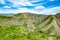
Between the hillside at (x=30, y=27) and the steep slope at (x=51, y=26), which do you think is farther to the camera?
the steep slope at (x=51, y=26)

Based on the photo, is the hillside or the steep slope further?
the steep slope

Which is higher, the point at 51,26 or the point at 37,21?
the point at 37,21

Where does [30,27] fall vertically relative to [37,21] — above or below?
below

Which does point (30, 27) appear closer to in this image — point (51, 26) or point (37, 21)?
point (37, 21)

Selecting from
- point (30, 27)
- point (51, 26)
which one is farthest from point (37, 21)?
point (51, 26)

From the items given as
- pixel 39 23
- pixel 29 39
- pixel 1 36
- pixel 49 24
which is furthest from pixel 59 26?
pixel 1 36
